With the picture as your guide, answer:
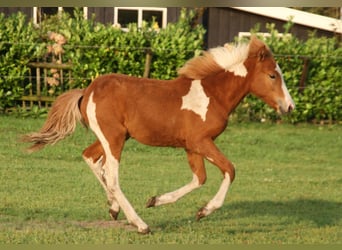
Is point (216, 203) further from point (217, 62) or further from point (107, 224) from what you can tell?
point (217, 62)

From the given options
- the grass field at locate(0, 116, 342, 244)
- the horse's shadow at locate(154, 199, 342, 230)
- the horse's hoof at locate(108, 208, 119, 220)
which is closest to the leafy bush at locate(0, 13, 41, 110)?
the grass field at locate(0, 116, 342, 244)

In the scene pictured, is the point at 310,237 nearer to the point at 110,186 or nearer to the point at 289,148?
the point at 110,186

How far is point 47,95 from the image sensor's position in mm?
18547

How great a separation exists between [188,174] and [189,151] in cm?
469

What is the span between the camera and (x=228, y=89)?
9.88m

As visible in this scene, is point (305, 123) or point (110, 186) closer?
point (110, 186)

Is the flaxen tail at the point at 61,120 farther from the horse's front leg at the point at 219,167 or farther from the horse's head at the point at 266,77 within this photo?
the horse's head at the point at 266,77

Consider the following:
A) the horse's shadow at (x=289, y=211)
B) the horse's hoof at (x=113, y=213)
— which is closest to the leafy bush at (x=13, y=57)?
the horse's shadow at (x=289, y=211)

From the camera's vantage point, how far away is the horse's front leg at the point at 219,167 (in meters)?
9.16

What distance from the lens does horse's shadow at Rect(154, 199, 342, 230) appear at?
10.8 metres

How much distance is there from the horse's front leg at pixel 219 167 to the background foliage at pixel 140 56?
29.2ft

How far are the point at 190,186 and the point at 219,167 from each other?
40 cm

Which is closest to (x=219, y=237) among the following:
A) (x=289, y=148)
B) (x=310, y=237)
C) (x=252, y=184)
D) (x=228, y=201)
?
(x=310, y=237)

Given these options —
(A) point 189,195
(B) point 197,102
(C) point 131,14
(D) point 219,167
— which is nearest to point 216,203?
(D) point 219,167
